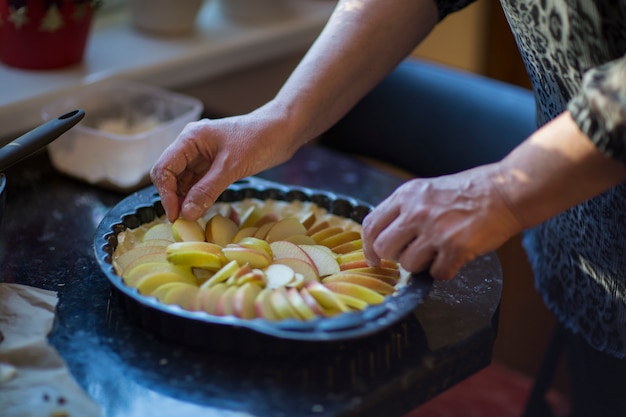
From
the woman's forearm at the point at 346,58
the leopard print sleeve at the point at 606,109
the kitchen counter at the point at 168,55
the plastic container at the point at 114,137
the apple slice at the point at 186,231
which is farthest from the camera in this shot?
the kitchen counter at the point at 168,55

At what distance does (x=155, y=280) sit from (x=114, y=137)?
430 mm

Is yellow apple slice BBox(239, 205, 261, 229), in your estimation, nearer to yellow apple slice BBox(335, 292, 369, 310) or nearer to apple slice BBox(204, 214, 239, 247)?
apple slice BBox(204, 214, 239, 247)

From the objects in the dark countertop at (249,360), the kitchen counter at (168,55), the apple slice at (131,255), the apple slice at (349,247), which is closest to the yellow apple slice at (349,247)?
the apple slice at (349,247)

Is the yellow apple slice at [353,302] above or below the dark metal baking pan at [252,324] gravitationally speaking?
below

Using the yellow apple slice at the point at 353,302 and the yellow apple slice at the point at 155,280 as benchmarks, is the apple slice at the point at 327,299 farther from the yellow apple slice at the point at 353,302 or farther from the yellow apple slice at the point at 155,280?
the yellow apple slice at the point at 155,280

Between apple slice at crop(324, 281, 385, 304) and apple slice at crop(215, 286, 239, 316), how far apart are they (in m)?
0.11

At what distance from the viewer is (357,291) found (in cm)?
88

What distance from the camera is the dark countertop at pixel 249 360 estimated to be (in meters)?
0.80

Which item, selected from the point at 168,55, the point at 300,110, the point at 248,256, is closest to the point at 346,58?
the point at 300,110

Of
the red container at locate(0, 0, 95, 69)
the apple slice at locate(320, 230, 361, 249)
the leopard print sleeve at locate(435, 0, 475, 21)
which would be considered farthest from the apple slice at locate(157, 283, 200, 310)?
the red container at locate(0, 0, 95, 69)

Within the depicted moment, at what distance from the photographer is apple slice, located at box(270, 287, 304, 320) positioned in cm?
83

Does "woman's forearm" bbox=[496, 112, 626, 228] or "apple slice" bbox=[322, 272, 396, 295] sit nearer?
"woman's forearm" bbox=[496, 112, 626, 228]

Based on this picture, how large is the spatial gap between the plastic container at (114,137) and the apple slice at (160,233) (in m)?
0.26

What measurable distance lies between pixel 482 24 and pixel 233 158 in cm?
142
